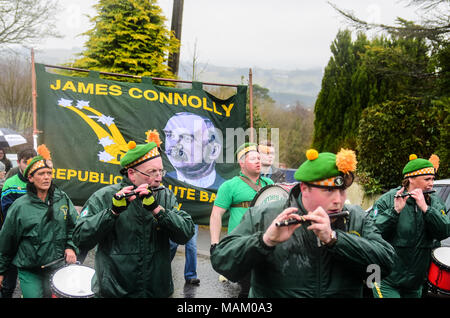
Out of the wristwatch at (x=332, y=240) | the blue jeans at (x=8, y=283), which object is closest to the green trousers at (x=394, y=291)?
the wristwatch at (x=332, y=240)

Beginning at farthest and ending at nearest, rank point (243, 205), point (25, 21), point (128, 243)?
point (25, 21) → point (243, 205) → point (128, 243)

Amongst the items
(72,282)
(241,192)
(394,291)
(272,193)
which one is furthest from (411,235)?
(72,282)

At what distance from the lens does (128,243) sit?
12.1ft

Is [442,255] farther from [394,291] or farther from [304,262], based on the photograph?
[304,262]

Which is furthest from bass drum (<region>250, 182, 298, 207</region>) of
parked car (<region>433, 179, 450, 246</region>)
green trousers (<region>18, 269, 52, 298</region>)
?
parked car (<region>433, 179, 450, 246</region>)

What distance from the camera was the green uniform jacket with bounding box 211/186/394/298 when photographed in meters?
2.61

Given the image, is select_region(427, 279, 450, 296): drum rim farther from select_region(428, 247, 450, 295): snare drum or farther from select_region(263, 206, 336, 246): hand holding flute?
select_region(263, 206, 336, 246): hand holding flute

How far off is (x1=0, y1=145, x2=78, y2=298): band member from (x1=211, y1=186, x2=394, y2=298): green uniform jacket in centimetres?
253

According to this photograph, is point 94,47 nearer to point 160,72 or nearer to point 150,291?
point 160,72

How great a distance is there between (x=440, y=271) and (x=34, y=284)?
3.99 metres

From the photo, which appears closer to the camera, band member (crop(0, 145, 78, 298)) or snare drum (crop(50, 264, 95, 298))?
snare drum (crop(50, 264, 95, 298))

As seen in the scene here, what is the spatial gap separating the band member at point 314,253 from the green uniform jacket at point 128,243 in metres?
1.09

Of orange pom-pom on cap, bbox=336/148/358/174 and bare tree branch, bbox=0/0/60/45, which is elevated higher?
bare tree branch, bbox=0/0/60/45

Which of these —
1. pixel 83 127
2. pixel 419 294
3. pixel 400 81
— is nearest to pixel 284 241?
pixel 419 294
